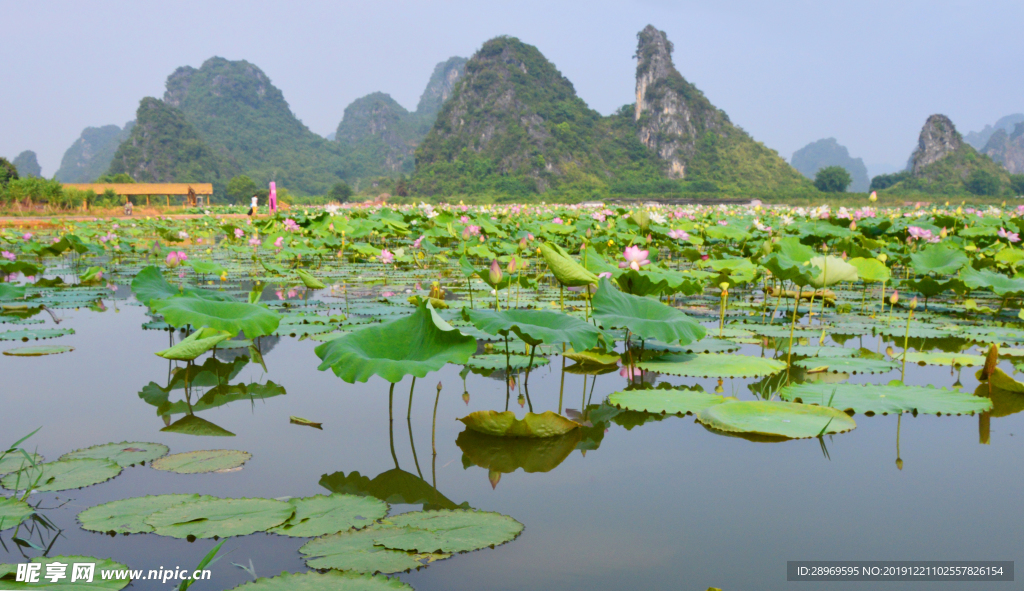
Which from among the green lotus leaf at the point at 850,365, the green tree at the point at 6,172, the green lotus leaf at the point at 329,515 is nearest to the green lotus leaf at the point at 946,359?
the green lotus leaf at the point at 850,365

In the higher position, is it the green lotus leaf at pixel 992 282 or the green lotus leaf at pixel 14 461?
the green lotus leaf at pixel 992 282

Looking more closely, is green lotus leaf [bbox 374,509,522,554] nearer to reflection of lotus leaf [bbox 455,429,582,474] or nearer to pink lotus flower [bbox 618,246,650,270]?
reflection of lotus leaf [bbox 455,429,582,474]

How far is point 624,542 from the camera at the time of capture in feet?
3.75

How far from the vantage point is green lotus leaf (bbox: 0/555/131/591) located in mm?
907

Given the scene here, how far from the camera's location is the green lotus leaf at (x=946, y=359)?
246 centimetres

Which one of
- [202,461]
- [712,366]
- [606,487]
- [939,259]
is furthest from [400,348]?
[939,259]

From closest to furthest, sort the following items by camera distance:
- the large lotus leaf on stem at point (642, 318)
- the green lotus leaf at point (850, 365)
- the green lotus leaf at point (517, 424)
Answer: the green lotus leaf at point (517, 424) < the large lotus leaf on stem at point (642, 318) < the green lotus leaf at point (850, 365)

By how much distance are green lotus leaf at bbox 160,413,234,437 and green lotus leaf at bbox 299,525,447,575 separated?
2.37 feet

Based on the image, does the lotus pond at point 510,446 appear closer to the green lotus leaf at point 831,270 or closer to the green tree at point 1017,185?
the green lotus leaf at point 831,270

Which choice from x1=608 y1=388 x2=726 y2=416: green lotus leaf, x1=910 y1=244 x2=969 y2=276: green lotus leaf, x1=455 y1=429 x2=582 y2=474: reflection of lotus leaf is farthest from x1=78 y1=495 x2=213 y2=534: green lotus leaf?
x1=910 y1=244 x2=969 y2=276: green lotus leaf

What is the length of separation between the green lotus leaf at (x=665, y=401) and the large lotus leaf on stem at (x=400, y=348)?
22.9 inches

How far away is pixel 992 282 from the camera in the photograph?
10.9ft

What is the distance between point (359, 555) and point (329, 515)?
18cm

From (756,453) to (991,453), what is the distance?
569mm
